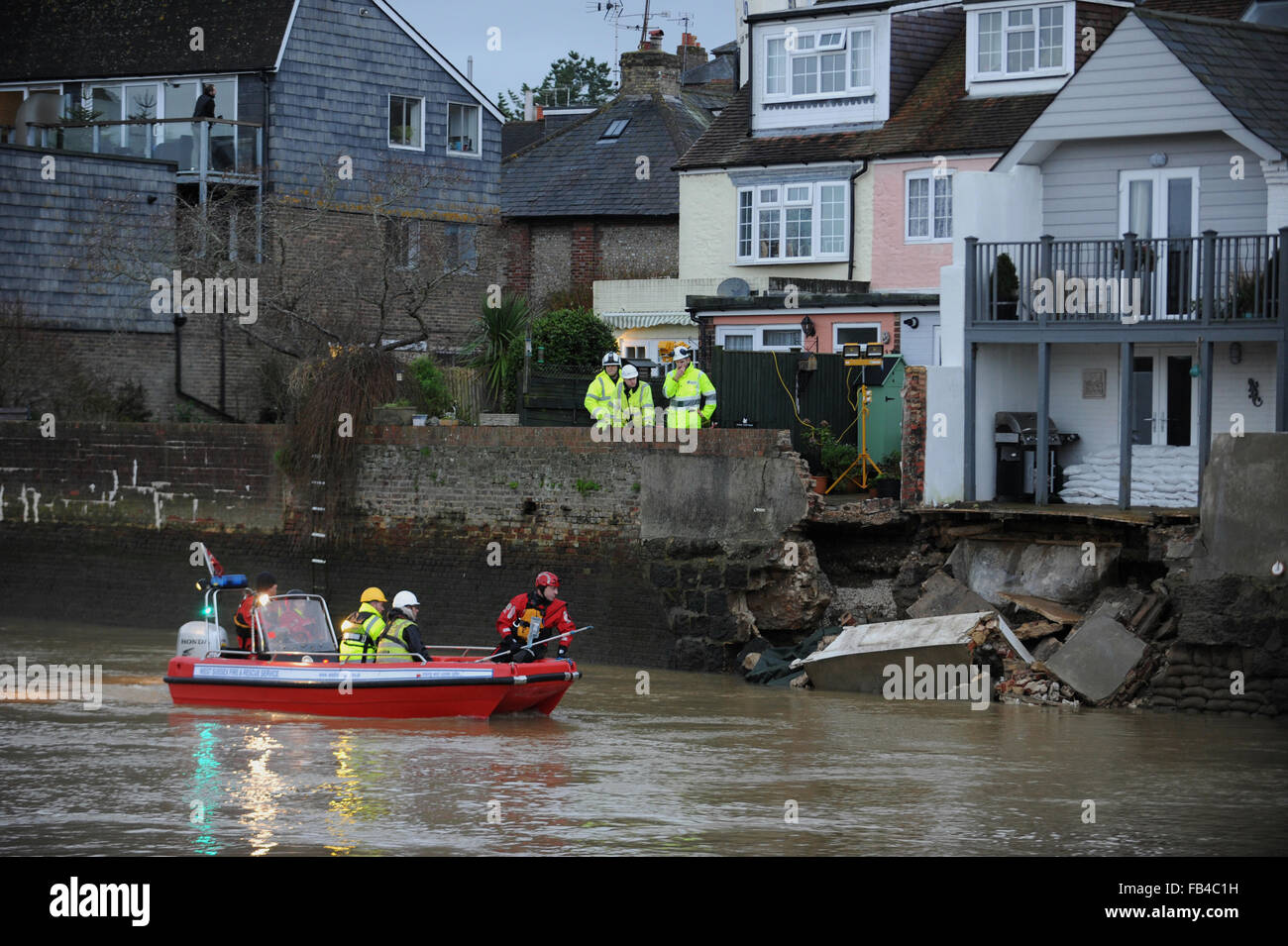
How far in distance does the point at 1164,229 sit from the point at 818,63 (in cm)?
1142

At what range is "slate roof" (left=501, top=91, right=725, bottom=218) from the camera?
1692 inches

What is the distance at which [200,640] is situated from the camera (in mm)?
21047

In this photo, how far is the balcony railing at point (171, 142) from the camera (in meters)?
36.6

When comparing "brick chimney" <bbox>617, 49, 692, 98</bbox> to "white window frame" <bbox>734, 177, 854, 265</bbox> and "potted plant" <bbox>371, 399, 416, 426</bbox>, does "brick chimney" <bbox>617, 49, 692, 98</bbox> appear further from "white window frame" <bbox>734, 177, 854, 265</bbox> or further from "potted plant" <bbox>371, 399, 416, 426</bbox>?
"potted plant" <bbox>371, 399, 416, 426</bbox>

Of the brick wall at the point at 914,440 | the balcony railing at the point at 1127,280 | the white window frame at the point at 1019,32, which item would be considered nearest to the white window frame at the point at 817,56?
the white window frame at the point at 1019,32

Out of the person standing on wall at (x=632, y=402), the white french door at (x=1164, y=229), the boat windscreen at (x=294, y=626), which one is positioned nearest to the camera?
the boat windscreen at (x=294, y=626)

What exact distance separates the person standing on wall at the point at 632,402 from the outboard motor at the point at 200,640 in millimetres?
6582

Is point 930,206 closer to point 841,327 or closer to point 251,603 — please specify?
point 841,327

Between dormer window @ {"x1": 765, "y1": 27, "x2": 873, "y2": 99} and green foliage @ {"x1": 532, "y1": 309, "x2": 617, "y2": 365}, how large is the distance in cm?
608

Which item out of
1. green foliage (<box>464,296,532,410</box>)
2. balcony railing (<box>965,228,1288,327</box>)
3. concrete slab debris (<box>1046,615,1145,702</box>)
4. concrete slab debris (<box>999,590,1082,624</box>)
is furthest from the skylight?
concrete slab debris (<box>1046,615,1145,702</box>)

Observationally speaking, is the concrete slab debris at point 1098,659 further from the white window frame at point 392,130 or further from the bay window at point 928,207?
the white window frame at point 392,130

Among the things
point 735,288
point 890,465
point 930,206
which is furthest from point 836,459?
point 930,206
